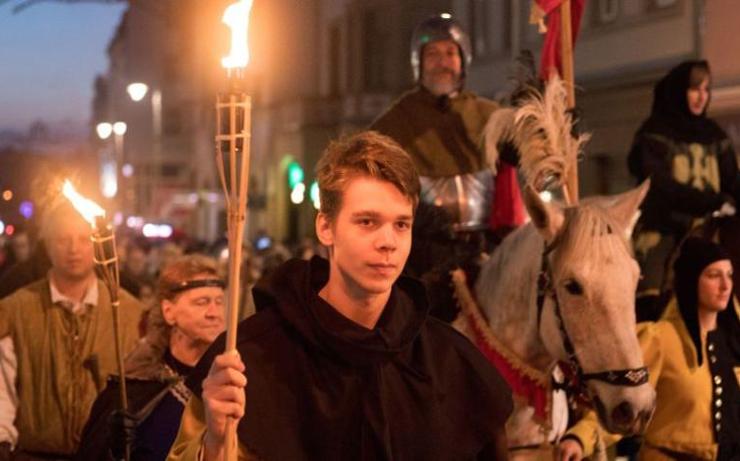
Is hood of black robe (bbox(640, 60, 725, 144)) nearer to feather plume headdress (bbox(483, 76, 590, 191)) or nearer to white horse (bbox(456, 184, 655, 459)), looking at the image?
feather plume headdress (bbox(483, 76, 590, 191))

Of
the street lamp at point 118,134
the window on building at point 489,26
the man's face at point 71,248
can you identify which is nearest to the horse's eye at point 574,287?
the man's face at point 71,248

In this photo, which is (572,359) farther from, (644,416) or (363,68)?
(363,68)

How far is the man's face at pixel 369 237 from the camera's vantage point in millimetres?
3287

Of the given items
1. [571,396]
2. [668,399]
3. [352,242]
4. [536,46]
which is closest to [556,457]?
[571,396]

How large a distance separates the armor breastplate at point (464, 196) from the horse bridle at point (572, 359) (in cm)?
Answer: 132

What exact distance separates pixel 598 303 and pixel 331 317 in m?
1.74

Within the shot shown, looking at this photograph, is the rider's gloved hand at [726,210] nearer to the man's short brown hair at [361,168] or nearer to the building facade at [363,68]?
the building facade at [363,68]

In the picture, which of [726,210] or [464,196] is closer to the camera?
[464,196]

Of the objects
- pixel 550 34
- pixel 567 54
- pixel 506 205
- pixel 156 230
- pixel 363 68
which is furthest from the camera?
pixel 156 230

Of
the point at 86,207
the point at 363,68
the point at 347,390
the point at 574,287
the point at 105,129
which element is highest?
the point at 363,68

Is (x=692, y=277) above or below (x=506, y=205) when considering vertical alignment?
below

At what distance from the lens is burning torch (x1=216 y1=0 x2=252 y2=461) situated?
9.42 ft

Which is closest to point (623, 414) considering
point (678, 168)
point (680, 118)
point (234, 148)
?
point (234, 148)

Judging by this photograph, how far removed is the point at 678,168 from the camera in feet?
24.6
